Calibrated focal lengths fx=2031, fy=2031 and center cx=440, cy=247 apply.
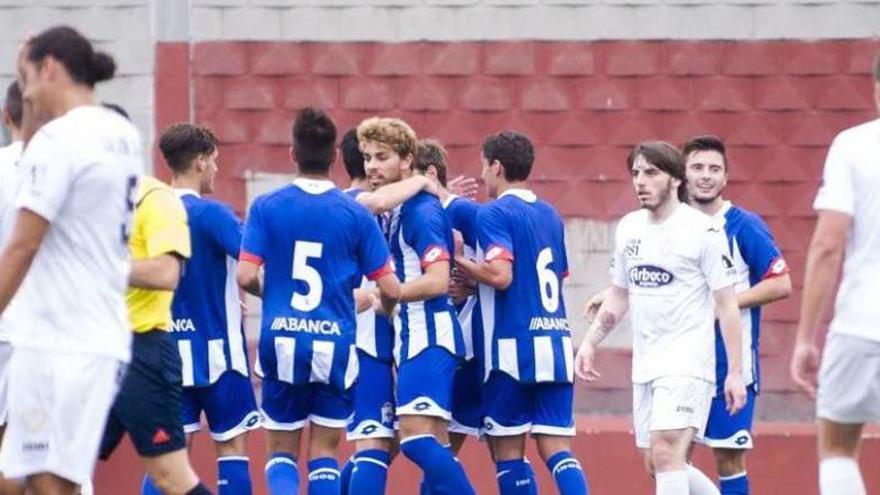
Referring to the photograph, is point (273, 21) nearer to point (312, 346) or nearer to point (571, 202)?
point (571, 202)

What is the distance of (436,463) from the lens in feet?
33.3

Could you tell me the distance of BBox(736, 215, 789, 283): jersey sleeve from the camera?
10648 mm

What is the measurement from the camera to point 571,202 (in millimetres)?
12711

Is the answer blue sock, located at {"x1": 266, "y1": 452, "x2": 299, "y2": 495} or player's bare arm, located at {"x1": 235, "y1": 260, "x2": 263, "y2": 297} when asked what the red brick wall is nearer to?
player's bare arm, located at {"x1": 235, "y1": 260, "x2": 263, "y2": 297}

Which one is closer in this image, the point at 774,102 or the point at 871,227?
the point at 871,227

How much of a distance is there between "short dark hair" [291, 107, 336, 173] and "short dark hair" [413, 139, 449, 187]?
4.12 feet

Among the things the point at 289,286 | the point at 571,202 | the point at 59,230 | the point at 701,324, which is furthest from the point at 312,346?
the point at 571,202

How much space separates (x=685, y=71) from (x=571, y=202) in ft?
3.55

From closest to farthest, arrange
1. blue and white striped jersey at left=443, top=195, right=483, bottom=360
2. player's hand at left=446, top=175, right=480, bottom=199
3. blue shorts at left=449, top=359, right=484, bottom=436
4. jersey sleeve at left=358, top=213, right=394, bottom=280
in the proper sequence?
jersey sleeve at left=358, top=213, right=394, bottom=280 < blue and white striped jersey at left=443, top=195, right=483, bottom=360 < blue shorts at left=449, top=359, right=484, bottom=436 < player's hand at left=446, top=175, right=480, bottom=199

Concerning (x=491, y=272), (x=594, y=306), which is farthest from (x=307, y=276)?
(x=594, y=306)

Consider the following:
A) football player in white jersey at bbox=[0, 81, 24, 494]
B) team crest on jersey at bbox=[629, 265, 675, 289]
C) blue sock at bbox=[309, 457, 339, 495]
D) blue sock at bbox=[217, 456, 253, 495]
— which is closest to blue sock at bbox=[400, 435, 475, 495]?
→ blue sock at bbox=[309, 457, 339, 495]

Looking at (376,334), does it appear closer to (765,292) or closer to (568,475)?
(568,475)

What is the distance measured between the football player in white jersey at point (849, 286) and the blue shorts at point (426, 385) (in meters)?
2.96

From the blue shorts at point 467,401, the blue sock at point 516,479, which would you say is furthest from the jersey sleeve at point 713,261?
the blue shorts at point 467,401
